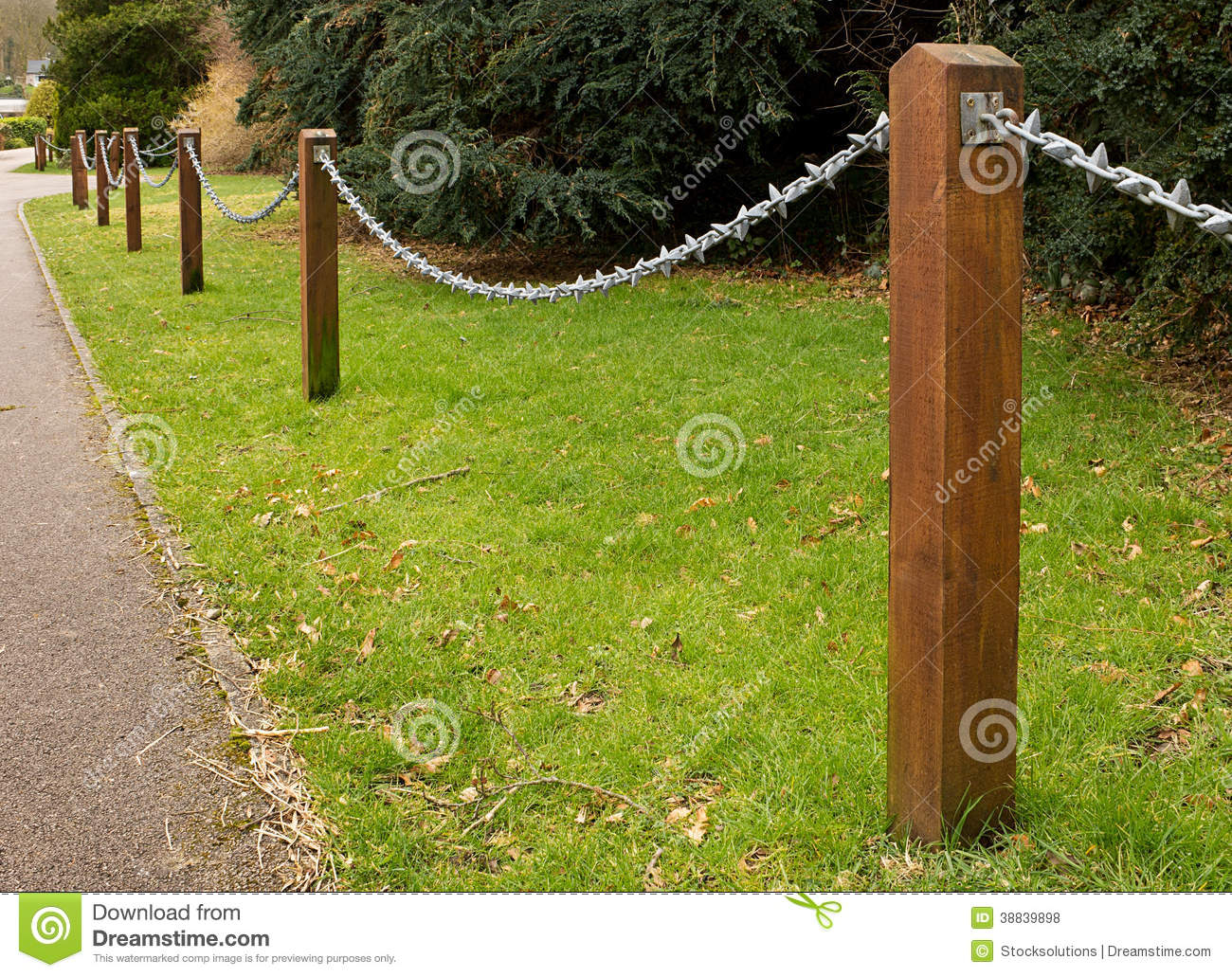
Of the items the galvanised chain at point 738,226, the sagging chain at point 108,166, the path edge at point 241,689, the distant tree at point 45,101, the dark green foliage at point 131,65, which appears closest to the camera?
the galvanised chain at point 738,226

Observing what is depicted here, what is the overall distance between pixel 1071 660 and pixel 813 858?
4.86 feet

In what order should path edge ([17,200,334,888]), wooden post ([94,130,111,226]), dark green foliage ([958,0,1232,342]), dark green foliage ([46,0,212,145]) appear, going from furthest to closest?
dark green foliage ([46,0,212,145])
wooden post ([94,130,111,226])
dark green foliage ([958,0,1232,342])
path edge ([17,200,334,888])

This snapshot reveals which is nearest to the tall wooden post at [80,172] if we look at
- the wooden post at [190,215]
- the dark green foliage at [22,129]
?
the wooden post at [190,215]

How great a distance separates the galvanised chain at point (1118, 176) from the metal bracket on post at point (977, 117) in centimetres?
1

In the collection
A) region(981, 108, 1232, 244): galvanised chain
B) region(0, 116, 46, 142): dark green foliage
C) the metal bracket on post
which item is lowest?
region(981, 108, 1232, 244): galvanised chain

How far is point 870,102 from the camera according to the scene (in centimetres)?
1068

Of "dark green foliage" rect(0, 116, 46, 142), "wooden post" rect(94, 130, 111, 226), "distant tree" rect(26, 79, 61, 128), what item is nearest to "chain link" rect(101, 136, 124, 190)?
"wooden post" rect(94, 130, 111, 226)

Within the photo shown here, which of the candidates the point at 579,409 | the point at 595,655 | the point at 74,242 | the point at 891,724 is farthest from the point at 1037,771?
the point at 74,242

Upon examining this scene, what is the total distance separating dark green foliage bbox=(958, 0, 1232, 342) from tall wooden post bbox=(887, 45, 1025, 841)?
3.06m

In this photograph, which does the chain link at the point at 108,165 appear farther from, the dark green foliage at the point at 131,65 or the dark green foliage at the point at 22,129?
the dark green foliage at the point at 22,129
